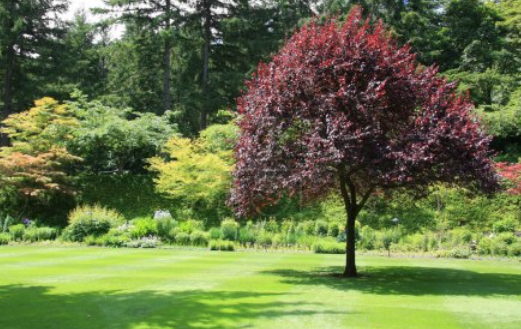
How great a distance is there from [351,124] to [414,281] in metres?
4.10

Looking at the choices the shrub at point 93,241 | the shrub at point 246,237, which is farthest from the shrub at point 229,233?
the shrub at point 93,241

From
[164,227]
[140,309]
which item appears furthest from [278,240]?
[140,309]

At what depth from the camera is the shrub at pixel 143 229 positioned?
756 inches

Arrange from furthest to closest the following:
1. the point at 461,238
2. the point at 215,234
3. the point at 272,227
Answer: the point at 272,227 < the point at 215,234 < the point at 461,238

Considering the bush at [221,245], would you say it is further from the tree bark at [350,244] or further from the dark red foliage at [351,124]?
the tree bark at [350,244]

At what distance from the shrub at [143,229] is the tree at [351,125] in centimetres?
875

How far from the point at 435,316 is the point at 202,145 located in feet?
60.5

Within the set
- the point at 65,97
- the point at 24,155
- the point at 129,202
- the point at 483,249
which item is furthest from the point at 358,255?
the point at 65,97

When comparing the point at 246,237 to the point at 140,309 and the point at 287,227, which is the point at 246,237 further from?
the point at 140,309

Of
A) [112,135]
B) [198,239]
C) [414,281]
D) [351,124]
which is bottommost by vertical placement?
[414,281]

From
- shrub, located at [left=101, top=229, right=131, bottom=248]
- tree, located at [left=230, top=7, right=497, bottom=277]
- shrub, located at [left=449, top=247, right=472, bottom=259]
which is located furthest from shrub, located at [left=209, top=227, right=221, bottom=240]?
shrub, located at [left=449, top=247, right=472, bottom=259]

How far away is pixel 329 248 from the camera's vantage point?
17.9 metres

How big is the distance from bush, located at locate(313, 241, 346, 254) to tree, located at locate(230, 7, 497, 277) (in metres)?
5.92

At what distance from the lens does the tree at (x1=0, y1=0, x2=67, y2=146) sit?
3119cm
